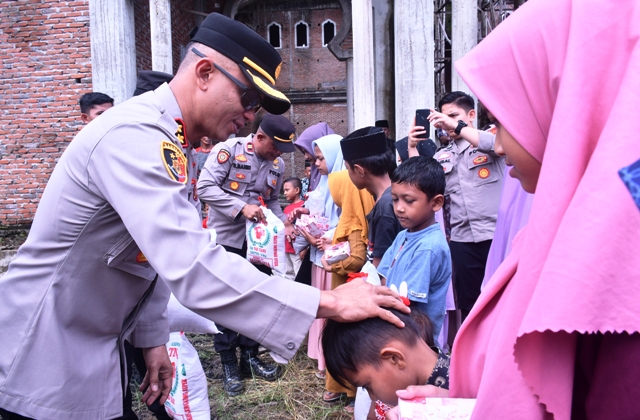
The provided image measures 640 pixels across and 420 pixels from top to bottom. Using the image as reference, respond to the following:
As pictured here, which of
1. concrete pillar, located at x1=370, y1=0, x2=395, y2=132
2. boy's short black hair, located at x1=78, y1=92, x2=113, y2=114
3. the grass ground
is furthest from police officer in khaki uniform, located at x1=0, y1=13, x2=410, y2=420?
concrete pillar, located at x1=370, y1=0, x2=395, y2=132

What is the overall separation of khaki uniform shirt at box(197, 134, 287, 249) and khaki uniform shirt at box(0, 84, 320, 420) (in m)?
2.45

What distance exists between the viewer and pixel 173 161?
4.66ft

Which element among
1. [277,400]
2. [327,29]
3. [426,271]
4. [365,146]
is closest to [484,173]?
[365,146]

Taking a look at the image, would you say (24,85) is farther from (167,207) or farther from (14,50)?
(167,207)

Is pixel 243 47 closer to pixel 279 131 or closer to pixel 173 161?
pixel 173 161

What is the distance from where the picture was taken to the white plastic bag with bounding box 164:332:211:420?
2.62 m

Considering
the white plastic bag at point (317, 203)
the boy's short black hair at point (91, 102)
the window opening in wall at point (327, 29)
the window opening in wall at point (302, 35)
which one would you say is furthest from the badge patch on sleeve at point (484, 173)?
the window opening in wall at point (302, 35)

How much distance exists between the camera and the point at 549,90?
90cm

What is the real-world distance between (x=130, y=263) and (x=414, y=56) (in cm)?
510

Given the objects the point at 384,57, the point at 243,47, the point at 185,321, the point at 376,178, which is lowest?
the point at 185,321

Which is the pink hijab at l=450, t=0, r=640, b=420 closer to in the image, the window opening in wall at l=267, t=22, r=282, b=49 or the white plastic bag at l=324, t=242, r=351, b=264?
the white plastic bag at l=324, t=242, r=351, b=264

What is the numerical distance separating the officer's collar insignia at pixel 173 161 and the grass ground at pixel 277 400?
2395 millimetres

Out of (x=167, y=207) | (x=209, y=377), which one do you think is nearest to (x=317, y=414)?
(x=209, y=377)

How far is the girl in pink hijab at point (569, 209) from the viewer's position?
0.71m
